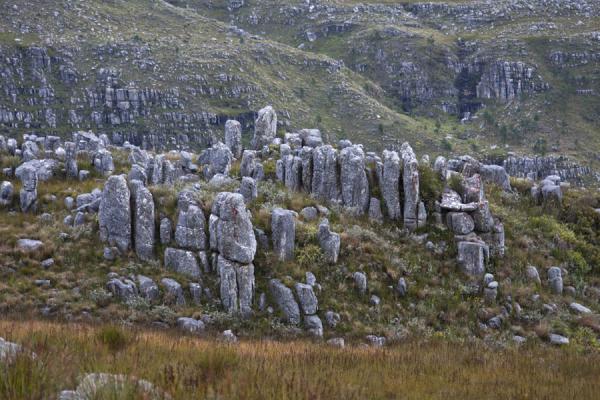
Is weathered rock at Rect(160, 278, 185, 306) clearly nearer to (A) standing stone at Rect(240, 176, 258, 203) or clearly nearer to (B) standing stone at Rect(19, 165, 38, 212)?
(A) standing stone at Rect(240, 176, 258, 203)

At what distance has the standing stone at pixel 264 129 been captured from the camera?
109 feet

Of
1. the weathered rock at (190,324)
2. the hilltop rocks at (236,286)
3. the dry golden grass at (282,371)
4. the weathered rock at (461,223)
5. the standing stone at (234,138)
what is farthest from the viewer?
the standing stone at (234,138)

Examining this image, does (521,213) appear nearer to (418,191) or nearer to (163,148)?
(418,191)

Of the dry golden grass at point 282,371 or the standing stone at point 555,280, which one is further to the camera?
the standing stone at point 555,280

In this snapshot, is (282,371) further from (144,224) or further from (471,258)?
(471,258)

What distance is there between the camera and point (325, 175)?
952 inches

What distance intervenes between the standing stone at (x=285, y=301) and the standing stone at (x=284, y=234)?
1528 millimetres

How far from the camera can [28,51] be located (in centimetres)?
14738

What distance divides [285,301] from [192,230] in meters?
4.49

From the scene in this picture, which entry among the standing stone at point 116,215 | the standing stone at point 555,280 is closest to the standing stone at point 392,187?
the standing stone at point 555,280

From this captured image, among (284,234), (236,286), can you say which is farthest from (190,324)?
(284,234)

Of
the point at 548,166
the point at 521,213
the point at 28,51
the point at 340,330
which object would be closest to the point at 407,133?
the point at 548,166

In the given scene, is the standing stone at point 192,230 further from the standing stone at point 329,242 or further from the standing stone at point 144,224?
the standing stone at point 329,242

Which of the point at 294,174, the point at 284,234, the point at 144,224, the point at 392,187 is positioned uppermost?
the point at 294,174
